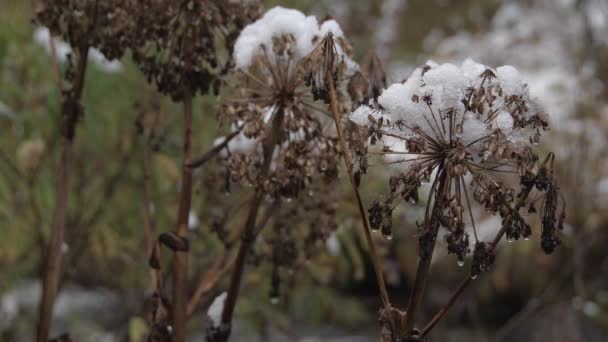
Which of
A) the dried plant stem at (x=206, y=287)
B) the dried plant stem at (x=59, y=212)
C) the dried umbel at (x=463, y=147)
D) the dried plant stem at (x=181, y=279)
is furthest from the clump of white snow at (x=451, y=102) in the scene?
the dried plant stem at (x=59, y=212)

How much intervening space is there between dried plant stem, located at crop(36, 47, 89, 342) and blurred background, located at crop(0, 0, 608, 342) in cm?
30

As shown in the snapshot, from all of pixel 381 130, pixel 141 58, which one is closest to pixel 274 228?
pixel 141 58

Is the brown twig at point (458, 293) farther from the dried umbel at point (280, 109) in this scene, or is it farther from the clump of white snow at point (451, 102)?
the dried umbel at point (280, 109)

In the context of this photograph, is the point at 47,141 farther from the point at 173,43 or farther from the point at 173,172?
the point at 173,43

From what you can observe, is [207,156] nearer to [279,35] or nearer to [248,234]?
[248,234]

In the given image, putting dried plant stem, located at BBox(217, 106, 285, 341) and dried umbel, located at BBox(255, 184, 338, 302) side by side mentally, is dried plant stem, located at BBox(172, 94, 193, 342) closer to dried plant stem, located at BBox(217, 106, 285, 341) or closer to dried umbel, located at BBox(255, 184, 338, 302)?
dried plant stem, located at BBox(217, 106, 285, 341)

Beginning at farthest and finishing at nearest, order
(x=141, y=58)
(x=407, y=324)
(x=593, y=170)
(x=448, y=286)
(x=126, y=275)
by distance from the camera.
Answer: (x=448, y=286) → (x=593, y=170) → (x=126, y=275) → (x=141, y=58) → (x=407, y=324)

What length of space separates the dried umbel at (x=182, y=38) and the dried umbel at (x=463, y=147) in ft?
1.35

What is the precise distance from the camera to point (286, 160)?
1.16m

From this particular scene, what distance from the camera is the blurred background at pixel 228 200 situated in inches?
101

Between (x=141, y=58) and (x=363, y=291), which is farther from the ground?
(x=363, y=291)

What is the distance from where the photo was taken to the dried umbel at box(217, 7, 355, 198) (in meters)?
1.19

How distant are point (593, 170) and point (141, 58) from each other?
438 cm

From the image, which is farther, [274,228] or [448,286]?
[448,286]
